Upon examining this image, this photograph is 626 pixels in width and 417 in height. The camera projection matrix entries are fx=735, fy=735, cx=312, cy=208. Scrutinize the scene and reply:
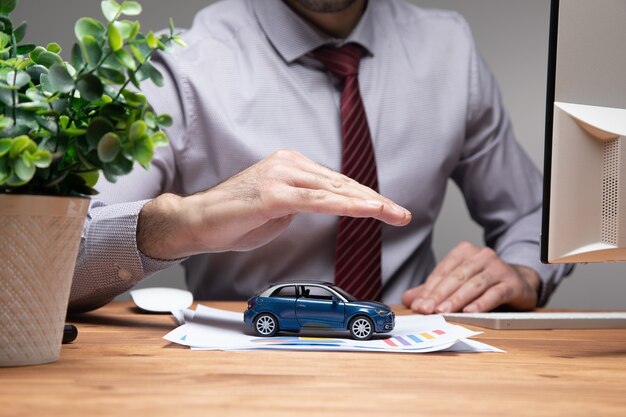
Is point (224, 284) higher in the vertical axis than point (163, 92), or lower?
lower

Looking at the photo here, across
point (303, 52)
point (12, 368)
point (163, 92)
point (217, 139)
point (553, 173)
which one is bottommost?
point (12, 368)

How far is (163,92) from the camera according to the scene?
5.52 ft

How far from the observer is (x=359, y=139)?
1652 mm

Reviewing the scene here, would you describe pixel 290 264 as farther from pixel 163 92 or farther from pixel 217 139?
pixel 163 92

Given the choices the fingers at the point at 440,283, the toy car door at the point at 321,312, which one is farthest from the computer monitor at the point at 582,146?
the fingers at the point at 440,283

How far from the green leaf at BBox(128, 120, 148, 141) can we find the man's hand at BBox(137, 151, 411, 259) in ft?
0.98

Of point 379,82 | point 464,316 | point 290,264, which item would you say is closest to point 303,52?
point 379,82

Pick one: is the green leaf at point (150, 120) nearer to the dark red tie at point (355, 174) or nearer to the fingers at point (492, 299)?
the fingers at point (492, 299)

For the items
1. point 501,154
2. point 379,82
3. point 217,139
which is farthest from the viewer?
point 501,154

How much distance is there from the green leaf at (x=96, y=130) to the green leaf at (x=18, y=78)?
0.27 feet

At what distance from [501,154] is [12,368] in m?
1.52

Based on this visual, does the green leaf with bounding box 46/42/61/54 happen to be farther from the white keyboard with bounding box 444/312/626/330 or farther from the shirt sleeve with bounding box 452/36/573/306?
the shirt sleeve with bounding box 452/36/573/306

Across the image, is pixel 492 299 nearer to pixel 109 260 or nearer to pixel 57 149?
pixel 109 260

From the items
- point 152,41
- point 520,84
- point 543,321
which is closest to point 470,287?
point 543,321
